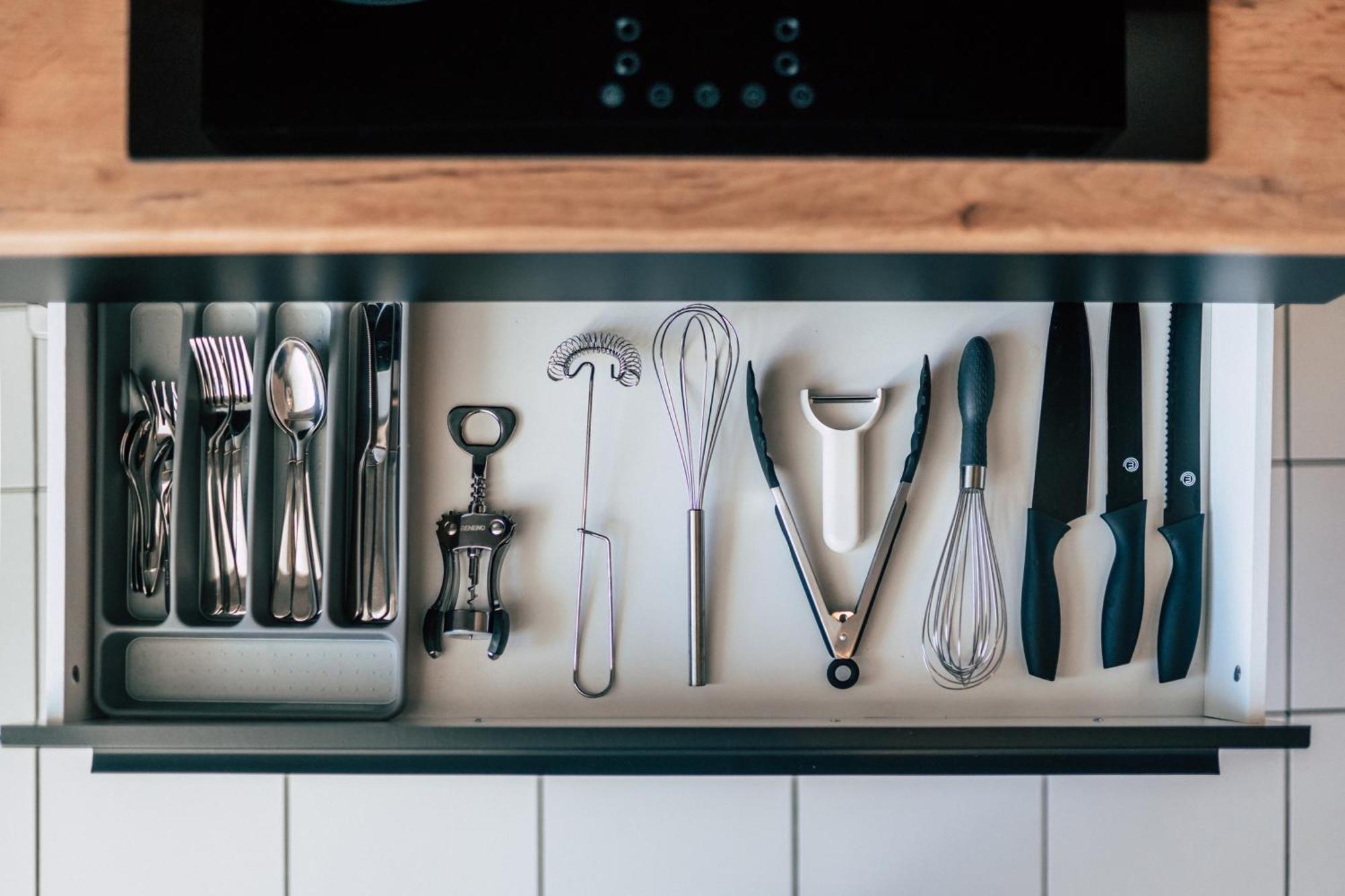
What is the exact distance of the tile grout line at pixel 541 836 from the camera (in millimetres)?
792

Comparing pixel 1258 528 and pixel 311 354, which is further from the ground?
pixel 311 354

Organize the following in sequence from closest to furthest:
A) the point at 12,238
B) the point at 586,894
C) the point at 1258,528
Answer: the point at 12,238, the point at 1258,528, the point at 586,894

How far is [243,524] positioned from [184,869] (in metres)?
0.32

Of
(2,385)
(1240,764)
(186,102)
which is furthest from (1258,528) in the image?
(2,385)

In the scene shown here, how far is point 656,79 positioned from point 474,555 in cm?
39

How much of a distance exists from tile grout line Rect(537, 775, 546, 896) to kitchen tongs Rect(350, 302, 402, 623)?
8.3 inches

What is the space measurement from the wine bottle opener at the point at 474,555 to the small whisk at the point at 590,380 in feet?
0.18

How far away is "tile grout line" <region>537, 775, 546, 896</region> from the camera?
0.79 meters

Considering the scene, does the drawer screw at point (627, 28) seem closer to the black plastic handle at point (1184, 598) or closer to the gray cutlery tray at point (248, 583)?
the gray cutlery tray at point (248, 583)

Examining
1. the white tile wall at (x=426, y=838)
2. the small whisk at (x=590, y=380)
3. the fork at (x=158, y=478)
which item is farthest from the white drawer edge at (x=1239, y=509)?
the fork at (x=158, y=478)

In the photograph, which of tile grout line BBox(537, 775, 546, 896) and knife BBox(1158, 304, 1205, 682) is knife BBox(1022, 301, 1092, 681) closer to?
knife BBox(1158, 304, 1205, 682)

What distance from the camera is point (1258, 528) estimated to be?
26.7 inches

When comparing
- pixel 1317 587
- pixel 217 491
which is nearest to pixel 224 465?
pixel 217 491

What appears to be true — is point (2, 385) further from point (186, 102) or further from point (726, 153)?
point (726, 153)
